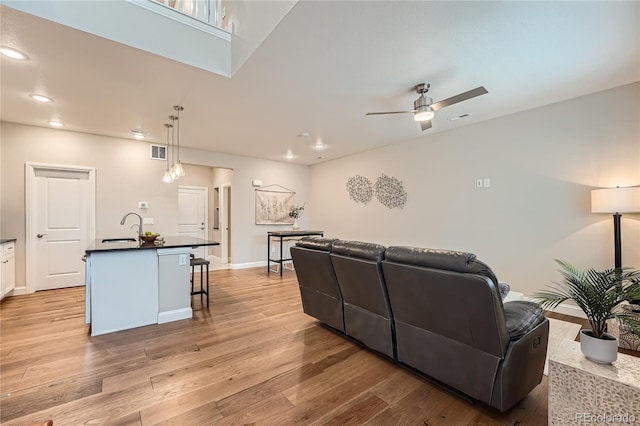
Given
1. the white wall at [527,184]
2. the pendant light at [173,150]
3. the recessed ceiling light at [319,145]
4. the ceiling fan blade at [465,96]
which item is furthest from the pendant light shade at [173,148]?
the white wall at [527,184]

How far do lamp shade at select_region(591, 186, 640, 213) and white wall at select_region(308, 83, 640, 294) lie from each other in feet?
1.41

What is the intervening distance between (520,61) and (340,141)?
319cm

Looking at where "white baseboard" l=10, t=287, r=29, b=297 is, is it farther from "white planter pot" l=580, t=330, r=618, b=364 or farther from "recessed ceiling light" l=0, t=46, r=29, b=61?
"white planter pot" l=580, t=330, r=618, b=364

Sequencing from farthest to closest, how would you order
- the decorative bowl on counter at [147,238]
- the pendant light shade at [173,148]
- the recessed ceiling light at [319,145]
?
1. the recessed ceiling light at [319,145]
2. the pendant light shade at [173,148]
3. the decorative bowl on counter at [147,238]

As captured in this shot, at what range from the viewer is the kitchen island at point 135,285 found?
2.96 m

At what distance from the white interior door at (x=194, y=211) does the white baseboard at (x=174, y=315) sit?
4.01m

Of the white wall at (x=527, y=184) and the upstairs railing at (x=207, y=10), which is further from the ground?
the upstairs railing at (x=207, y=10)

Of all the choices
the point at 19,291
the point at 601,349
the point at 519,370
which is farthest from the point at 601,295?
the point at 19,291

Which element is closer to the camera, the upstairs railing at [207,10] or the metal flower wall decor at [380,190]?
the upstairs railing at [207,10]

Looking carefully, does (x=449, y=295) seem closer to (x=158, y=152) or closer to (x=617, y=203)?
(x=617, y=203)

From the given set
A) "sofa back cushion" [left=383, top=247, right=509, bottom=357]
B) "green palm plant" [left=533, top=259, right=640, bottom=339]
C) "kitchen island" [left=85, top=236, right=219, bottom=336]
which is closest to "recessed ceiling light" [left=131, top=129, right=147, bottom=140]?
"kitchen island" [left=85, top=236, right=219, bottom=336]

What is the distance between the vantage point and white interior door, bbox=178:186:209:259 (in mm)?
7289

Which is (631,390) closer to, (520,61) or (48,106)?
(520,61)

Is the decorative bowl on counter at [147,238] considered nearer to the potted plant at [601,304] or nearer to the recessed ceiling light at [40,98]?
the recessed ceiling light at [40,98]
